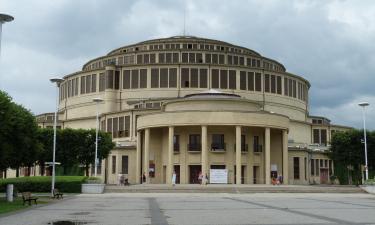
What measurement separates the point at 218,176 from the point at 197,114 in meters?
7.50

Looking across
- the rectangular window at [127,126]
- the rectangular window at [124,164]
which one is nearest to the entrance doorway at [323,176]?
the rectangular window at [124,164]

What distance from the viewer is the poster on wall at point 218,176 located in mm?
61219

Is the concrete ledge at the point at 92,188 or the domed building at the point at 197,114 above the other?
the domed building at the point at 197,114

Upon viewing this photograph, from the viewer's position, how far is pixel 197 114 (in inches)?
2398

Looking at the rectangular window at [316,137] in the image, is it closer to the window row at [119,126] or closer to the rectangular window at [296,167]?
the rectangular window at [296,167]

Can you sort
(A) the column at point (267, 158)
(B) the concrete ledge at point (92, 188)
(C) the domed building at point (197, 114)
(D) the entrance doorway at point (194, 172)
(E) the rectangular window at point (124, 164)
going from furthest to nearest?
(E) the rectangular window at point (124, 164) → (D) the entrance doorway at point (194, 172) → (C) the domed building at point (197, 114) → (A) the column at point (267, 158) → (B) the concrete ledge at point (92, 188)

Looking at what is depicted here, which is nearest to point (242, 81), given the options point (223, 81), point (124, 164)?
point (223, 81)

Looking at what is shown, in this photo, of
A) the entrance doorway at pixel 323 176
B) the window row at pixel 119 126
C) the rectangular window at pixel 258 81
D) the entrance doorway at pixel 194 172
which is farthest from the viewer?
the rectangular window at pixel 258 81

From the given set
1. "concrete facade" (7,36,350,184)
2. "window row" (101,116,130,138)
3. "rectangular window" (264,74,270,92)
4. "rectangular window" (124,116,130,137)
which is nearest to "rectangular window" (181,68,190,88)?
"concrete facade" (7,36,350,184)

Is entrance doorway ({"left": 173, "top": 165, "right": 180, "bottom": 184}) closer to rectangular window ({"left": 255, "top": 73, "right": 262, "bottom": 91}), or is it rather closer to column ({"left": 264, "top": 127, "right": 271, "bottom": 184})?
column ({"left": 264, "top": 127, "right": 271, "bottom": 184})

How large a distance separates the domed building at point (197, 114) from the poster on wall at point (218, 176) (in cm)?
51

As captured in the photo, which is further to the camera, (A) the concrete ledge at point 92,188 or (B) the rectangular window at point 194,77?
(B) the rectangular window at point 194,77

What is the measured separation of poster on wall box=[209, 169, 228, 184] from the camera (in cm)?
6122

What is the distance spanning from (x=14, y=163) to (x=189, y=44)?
4875cm
